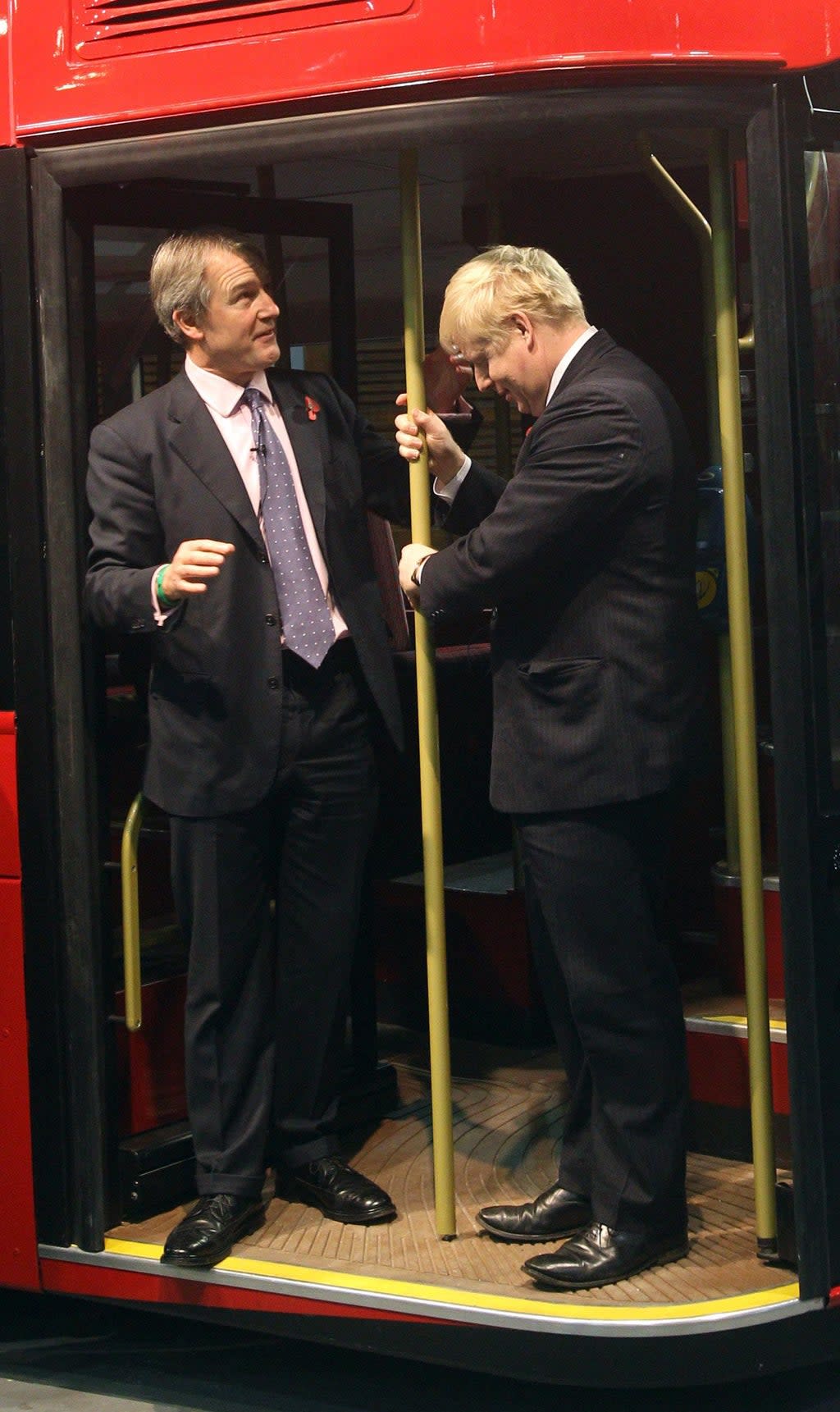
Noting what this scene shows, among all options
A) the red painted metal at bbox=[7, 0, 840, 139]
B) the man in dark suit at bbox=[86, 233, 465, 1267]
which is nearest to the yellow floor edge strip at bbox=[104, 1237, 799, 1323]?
the man in dark suit at bbox=[86, 233, 465, 1267]

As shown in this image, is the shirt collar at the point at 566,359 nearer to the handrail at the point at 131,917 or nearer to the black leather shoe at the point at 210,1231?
the handrail at the point at 131,917

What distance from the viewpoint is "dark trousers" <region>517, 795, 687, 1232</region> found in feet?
9.74

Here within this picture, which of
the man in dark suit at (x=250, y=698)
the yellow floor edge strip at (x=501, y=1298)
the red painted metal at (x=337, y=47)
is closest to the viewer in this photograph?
the red painted metal at (x=337, y=47)

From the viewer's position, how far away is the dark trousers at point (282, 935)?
10.5 ft

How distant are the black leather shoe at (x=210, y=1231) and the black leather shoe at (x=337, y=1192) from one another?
12 centimetres

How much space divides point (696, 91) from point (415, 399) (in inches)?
25.2

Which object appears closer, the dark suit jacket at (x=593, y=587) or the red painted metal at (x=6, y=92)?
the dark suit jacket at (x=593, y=587)

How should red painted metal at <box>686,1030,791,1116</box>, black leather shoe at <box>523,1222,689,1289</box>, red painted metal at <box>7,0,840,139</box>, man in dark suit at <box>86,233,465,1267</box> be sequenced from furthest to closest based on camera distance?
red painted metal at <box>686,1030,791,1116</box>
man in dark suit at <box>86,233,465,1267</box>
black leather shoe at <box>523,1222,689,1289</box>
red painted metal at <box>7,0,840,139</box>

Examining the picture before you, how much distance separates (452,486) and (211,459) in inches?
16.5

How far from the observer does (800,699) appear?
9.11 ft

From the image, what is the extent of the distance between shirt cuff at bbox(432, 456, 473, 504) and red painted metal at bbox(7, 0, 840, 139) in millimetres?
676

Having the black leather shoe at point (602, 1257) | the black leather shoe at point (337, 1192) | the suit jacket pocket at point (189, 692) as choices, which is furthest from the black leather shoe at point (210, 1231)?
the suit jacket pocket at point (189, 692)

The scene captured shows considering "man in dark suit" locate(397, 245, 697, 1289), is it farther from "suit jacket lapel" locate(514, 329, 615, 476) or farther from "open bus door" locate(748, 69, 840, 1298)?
"open bus door" locate(748, 69, 840, 1298)

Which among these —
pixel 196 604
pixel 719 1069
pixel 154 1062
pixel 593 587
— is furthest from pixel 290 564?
pixel 719 1069
